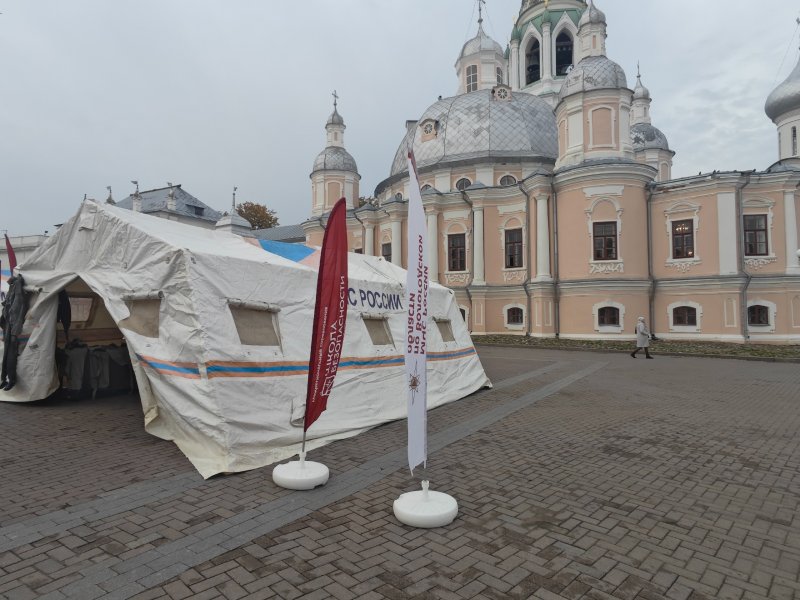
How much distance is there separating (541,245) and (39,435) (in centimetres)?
2265

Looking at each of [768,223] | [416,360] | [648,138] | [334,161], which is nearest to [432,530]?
[416,360]

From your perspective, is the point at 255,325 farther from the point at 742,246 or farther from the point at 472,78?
the point at 472,78

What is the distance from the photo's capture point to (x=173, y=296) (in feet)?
20.3

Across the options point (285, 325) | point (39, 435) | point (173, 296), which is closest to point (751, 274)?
point (285, 325)

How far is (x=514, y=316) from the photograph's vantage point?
2677 cm

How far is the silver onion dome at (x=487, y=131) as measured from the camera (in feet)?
101

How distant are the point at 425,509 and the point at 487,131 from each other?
3036cm

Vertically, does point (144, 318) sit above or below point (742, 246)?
below

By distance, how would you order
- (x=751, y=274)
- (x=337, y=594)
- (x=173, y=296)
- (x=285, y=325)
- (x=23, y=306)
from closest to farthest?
1. (x=337, y=594)
2. (x=173, y=296)
3. (x=285, y=325)
4. (x=23, y=306)
5. (x=751, y=274)

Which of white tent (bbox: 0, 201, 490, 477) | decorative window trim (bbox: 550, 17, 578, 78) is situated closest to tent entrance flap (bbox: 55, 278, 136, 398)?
white tent (bbox: 0, 201, 490, 477)

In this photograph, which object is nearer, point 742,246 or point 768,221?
point 742,246

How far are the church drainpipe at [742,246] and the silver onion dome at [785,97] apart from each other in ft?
26.1

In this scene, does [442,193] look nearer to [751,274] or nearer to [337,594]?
[751,274]

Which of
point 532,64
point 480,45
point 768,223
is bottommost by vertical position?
point 768,223
